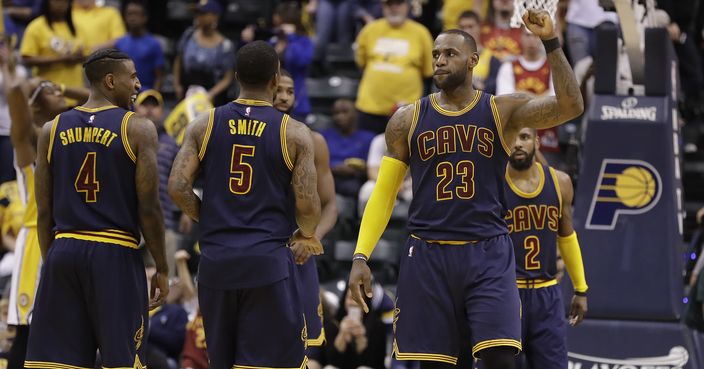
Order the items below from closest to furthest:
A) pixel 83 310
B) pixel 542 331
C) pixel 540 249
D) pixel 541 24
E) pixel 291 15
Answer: pixel 541 24, pixel 83 310, pixel 542 331, pixel 540 249, pixel 291 15

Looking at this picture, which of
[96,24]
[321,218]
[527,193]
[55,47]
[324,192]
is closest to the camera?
[321,218]

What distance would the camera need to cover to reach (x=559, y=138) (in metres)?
13.2

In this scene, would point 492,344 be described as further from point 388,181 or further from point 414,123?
point 414,123

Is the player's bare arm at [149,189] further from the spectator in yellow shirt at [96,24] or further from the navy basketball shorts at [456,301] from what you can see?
the spectator in yellow shirt at [96,24]


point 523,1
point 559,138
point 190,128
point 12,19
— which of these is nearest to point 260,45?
point 190,128

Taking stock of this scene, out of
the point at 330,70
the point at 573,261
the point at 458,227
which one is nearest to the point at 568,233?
the point at 573,261

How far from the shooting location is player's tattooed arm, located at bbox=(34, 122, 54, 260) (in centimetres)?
734

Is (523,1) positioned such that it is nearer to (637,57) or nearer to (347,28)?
(637,57)

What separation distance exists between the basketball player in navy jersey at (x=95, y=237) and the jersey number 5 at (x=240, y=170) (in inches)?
19.5

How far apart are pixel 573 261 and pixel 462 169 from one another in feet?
6.28

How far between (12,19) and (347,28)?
3.98 metres

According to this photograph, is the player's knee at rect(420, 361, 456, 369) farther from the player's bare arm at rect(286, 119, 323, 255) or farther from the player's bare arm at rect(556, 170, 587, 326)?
the player's bare arm at rect(556, 170, 587, 326)

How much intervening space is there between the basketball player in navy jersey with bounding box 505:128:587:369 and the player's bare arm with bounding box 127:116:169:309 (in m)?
2.31

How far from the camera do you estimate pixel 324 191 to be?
8.28 meters
